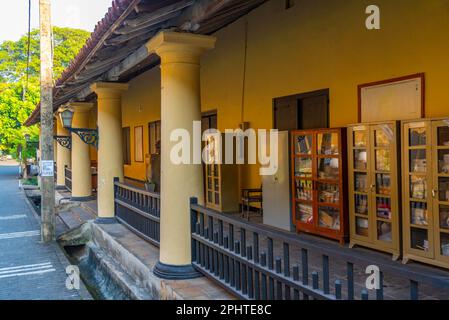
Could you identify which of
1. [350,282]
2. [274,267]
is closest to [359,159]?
[274,267]

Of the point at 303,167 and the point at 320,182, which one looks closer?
the point at 320,182

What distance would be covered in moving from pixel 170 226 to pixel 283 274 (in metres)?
1.91

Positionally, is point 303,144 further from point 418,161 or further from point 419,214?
point 419,214

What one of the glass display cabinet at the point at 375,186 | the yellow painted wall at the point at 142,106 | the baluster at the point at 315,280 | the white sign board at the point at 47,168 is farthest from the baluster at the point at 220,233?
the yellow painted wall at the point at 142,106

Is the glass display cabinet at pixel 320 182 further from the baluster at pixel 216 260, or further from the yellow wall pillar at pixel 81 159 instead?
the yellow wall pillar at pixel 81 159

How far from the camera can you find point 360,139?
224 inches

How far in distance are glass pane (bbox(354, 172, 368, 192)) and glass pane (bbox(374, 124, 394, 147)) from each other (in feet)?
1.63

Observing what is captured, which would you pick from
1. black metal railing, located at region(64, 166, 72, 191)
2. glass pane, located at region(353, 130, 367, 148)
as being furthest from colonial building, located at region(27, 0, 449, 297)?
black metal railing, located at region(64, 166, 72, 191)

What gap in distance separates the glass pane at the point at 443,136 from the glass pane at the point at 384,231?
122 cm

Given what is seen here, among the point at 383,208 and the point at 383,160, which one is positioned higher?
the point at 383,160

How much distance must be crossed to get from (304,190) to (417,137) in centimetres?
212

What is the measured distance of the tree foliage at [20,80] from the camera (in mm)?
27828
